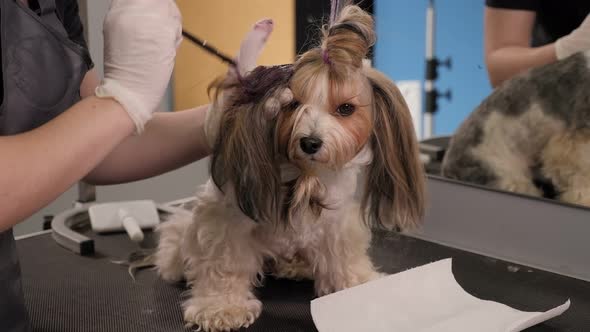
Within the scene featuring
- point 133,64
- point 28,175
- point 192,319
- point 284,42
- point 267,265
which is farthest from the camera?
point 284,42

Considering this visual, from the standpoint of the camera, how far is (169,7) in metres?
0.92

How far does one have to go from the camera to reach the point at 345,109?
940 millimetres

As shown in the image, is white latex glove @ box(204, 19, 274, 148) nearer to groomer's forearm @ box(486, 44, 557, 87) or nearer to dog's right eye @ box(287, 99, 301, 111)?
dog's right eye @ box(287, 99, 301, 111)

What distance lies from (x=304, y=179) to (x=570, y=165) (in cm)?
55

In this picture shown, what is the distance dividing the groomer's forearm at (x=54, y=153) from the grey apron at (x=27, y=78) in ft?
0.29

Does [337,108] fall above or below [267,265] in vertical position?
above

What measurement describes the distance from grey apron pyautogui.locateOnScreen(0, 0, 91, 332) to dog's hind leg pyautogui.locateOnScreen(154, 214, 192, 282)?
0.88ft

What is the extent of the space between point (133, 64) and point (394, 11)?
27.5 inches

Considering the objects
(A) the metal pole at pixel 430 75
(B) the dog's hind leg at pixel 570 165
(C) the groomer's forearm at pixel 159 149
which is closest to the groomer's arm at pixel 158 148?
(C) the groomer's forearm at pixel 159 149

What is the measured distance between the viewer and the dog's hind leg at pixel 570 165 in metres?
1.26

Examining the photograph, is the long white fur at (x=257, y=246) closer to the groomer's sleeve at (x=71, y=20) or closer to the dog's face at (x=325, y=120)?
the dog's face at (x=325, y=120)

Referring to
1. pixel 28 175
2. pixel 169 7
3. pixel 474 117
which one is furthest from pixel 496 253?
pixel 28 175

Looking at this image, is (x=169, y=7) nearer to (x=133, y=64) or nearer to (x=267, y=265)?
(x=133, y=64)

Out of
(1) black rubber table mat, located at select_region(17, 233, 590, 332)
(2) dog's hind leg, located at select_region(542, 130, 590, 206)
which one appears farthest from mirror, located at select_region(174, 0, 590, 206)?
(1) black rubber table mat, located at select_region(17, 233, 590, 332)
